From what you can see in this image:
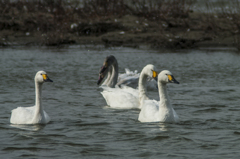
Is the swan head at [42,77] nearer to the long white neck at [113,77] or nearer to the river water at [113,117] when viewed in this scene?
the river water at [113,117]

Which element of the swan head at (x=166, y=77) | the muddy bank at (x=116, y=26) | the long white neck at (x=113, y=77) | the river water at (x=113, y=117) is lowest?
the river water at (x=113, y=117)

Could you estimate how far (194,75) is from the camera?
45.3ft

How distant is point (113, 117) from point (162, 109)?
44.9 inches

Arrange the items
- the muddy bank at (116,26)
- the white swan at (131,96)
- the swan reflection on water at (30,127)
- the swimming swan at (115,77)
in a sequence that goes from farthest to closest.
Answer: the muddy bank at (116,26) < the swimming swan at (115,77) < the white swan at (131,96) < the swan reflection on water at (30,127)

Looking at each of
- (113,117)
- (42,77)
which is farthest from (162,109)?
(42,77)

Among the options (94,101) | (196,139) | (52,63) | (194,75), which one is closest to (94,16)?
(52,63)

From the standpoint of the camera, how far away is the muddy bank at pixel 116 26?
2216 cm

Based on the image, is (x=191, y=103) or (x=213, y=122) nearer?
(x=213, y=122)

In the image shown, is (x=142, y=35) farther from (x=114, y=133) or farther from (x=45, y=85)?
Result: (x=114, y=133)

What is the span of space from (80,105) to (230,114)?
120 inches

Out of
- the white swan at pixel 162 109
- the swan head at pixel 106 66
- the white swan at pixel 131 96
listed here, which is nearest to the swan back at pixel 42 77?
the white swan at pixel 162 109

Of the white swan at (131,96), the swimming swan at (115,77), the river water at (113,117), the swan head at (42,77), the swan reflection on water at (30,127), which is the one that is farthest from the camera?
the swimming swan at (115,77)

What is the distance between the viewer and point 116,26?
76.0 feet

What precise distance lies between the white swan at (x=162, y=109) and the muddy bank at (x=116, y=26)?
14.0m
